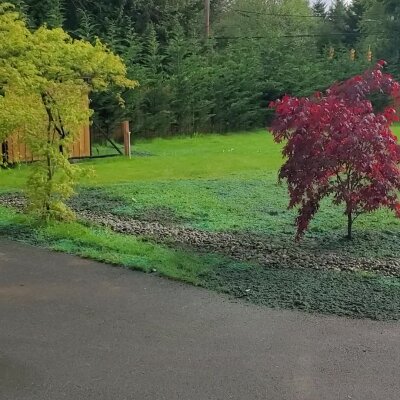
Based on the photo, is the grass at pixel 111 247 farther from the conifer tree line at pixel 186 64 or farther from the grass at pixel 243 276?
the conifer tree line at pixel 186 64

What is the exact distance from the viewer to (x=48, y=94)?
27.6ft

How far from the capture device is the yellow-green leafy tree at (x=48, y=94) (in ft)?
26.4

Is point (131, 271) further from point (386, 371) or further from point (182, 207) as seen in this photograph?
point (182, 207)

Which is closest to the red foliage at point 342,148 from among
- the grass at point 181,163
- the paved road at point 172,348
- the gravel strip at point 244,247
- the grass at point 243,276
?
the gravel strip at point 244,247

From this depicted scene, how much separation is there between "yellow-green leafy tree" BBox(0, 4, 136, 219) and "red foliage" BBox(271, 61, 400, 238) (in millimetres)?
2771

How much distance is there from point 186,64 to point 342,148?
69.5 ft

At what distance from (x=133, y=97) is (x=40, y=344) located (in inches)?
785

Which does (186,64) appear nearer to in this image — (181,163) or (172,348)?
(181,163)

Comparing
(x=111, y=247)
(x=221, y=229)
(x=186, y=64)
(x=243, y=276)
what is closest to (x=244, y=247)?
(x=221, y=229)

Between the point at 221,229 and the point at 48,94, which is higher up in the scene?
the point at 48,94

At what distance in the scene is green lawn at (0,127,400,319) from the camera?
19.5 ft

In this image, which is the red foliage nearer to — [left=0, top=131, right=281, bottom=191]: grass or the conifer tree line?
[left=0, top=131, right=281, bottom=191]: grass

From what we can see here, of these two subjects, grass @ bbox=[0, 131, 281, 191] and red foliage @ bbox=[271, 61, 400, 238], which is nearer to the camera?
red foliage @ bbox=[271, 61, 400, 238]

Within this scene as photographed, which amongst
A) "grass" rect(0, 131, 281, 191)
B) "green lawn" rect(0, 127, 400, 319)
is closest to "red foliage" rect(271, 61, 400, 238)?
"green lawn" rect(0, 127, 400, 319)
